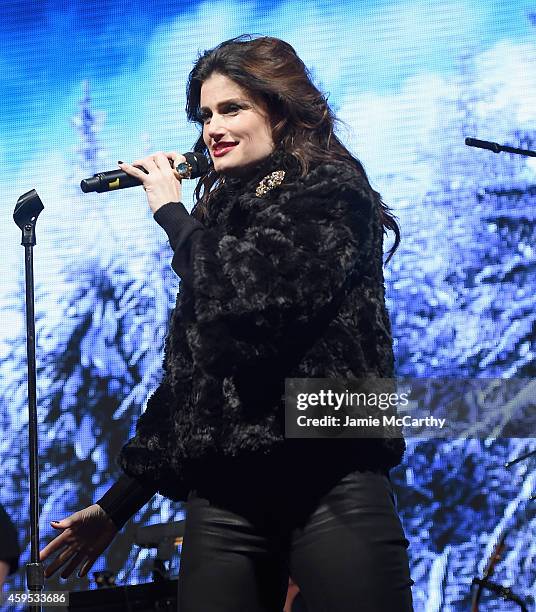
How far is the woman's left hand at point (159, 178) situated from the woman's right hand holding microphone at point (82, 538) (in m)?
0.49

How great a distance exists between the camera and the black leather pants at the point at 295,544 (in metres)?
1.21

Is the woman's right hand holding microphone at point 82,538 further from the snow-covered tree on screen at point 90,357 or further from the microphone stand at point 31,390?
the snow-covered tree on screen at point 90,357

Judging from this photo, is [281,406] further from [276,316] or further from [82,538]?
[82,538]

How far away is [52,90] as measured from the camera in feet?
11.1

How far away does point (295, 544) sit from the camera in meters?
1.26

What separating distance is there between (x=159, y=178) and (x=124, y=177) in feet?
0.56

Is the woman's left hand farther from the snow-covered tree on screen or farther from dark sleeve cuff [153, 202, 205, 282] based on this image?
the snow-covered tree on screen

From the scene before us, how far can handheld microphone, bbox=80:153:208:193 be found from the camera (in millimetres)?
1628

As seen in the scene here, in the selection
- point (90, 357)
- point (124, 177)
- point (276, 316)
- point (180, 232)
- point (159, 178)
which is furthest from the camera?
point (90, 357)

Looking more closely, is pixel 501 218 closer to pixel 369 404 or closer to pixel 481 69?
pixel 481 69

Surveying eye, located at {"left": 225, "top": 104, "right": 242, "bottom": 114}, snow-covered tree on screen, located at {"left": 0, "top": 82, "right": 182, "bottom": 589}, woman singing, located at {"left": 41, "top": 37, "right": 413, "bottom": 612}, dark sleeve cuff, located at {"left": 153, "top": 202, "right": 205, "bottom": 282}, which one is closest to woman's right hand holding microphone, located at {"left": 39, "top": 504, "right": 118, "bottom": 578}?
woman singing, located at {"left": 41, "top": 37, "right": 413, "bottom": 612}

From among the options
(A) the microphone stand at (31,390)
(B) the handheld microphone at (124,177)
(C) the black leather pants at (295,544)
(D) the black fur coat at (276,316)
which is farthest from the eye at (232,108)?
(A) the microphone stand at (31,390)

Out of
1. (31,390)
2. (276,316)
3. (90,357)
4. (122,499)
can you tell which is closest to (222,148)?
(276,316)

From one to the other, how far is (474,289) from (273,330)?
186cm
